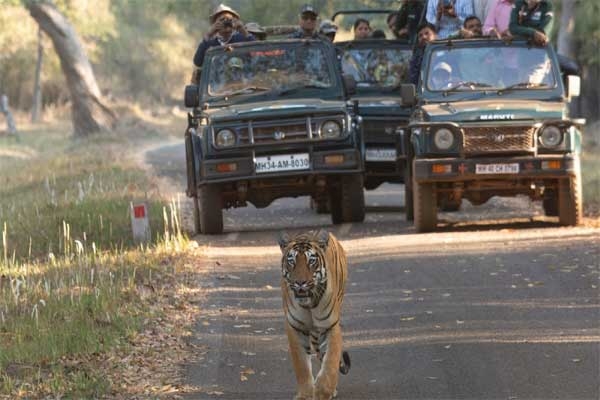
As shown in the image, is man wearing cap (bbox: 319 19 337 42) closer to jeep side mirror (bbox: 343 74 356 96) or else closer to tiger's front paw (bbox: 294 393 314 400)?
jeep side mirror (bbox: 343 74 356 96)

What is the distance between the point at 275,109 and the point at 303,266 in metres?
8.51

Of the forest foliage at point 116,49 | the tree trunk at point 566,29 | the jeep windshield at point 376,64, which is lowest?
the jeep windshield at point 376,64

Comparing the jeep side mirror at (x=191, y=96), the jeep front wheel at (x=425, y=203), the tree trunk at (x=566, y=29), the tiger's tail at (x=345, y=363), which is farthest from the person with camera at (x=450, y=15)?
the tree trunk at (x=566, y=29)

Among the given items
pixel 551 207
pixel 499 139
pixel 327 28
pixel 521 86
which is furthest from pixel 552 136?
pixel 327 28

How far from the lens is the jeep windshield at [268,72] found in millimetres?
16125

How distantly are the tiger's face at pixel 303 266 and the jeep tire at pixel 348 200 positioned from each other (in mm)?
8758

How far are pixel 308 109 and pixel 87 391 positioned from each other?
7884 mm

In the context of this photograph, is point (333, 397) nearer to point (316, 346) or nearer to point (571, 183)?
point (316, 346)

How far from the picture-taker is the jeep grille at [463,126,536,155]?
1453 cm

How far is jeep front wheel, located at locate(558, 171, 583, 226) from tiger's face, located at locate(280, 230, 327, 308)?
8083 millimetres

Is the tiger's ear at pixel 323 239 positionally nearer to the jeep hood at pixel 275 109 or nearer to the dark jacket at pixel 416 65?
the jeep hood at pixel 275 109

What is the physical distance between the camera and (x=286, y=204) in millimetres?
20578

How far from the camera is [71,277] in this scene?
37.9ft

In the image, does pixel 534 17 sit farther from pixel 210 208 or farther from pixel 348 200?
pixel 210 208
